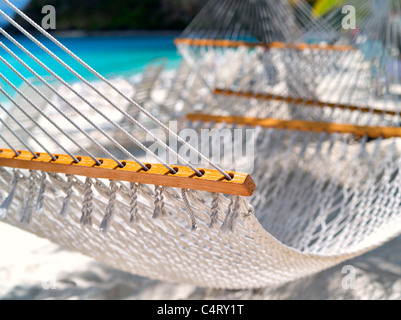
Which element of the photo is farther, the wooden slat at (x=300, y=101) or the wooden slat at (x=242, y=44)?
the wooden slat at (x=242, y=44)

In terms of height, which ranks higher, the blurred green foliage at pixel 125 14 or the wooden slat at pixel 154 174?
the blurred green foliage at pixel 125 14

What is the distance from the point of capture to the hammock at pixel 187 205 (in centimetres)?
106

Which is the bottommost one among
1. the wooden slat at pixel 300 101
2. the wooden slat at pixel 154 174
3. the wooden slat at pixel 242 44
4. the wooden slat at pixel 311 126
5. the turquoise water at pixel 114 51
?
the wooden slat at pixel 154 174

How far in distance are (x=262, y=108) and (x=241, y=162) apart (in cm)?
98

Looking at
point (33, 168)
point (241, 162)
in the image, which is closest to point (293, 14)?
point (241, 162)

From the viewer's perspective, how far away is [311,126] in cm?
214

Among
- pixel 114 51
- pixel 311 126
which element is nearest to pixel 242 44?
pixel 311 126

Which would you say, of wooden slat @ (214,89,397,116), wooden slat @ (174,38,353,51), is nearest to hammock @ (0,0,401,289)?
wooden slat @ (214,89,397,116)

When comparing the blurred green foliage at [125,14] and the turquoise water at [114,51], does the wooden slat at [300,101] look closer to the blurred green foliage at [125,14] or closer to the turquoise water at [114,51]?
the turquoise water at [114,51]

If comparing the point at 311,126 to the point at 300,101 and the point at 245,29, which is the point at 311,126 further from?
the point at 245,29

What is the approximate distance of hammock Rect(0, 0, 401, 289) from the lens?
1.06m

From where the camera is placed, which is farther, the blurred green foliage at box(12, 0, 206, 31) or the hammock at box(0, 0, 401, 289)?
the blurred green foliage at box(12, 0, 206, 31)

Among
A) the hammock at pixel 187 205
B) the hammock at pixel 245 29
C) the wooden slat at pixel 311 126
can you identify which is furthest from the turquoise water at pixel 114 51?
the hammock at pixel 187 205

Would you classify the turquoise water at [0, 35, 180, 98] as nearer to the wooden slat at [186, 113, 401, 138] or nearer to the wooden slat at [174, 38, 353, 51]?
the wooden slat at [174, 38, 353, 51]
